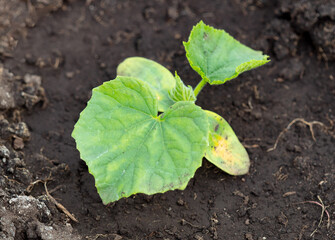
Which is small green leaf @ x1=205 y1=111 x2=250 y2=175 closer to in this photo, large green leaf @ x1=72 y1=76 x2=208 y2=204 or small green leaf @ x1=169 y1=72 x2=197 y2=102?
small green leaf @ x1=169 y1=72 x2=197 y2=102

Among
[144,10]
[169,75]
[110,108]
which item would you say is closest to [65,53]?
[144,10]

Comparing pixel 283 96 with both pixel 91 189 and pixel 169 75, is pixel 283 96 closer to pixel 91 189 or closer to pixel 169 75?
pixel 169 75

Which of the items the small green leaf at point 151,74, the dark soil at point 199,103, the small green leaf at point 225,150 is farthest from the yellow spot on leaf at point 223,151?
the small green leaf at point 151,74

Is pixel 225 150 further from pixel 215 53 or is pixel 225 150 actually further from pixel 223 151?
pixel 215 53

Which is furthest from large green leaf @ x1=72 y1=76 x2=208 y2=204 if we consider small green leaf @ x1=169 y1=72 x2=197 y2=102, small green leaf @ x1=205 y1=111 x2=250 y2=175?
small green leaf @ x1=205 y1=111 x2=250 y2=175

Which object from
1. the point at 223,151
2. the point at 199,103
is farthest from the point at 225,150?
the point at 199,103

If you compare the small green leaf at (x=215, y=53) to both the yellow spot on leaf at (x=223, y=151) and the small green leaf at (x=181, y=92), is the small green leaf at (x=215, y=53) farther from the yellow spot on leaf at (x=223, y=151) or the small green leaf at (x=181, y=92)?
the yellow spot on leaf at (x=223, y=151)

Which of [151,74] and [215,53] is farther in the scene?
[151,74]
